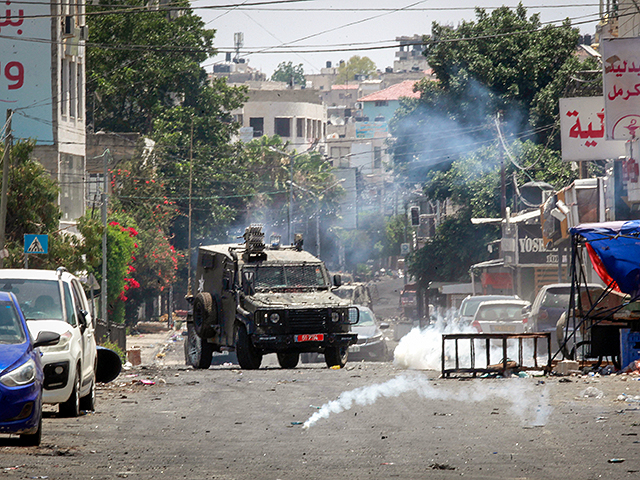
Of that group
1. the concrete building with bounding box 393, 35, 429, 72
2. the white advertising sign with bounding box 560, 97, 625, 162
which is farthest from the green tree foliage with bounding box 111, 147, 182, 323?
the concrete building with bounding box 393, 35, 429, 72

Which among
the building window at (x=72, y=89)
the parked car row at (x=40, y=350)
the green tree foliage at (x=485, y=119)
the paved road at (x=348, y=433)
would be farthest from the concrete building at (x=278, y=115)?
the parked car row at (x=40, y=350)

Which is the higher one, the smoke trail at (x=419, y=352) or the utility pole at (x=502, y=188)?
the utility pole at (x=502, y=188)

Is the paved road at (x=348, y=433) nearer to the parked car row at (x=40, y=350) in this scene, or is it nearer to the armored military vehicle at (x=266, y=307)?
the parked car row at (x=40, y=350)

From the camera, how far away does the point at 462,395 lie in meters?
14.2

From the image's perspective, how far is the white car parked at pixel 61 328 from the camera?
11.2 meters

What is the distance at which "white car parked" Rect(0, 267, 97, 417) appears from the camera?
1125cm

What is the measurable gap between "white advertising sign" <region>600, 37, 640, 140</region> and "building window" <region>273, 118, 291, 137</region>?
278 ft

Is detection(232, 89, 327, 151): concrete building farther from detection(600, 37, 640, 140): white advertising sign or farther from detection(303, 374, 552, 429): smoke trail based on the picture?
detection(303, 374, 552, 429): smoke trail

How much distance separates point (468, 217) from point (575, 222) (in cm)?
2052

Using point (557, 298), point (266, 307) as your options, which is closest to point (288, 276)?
point (266, 307)

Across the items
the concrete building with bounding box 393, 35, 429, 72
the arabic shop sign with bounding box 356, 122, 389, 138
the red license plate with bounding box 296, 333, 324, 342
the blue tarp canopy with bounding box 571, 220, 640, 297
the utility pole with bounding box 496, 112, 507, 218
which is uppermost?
the concrete building with bounding box 393, 35, 429, 72

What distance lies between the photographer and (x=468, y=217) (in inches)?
2008

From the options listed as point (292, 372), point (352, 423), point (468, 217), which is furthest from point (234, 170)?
point (352, 423)

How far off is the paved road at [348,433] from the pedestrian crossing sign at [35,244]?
9.58m
